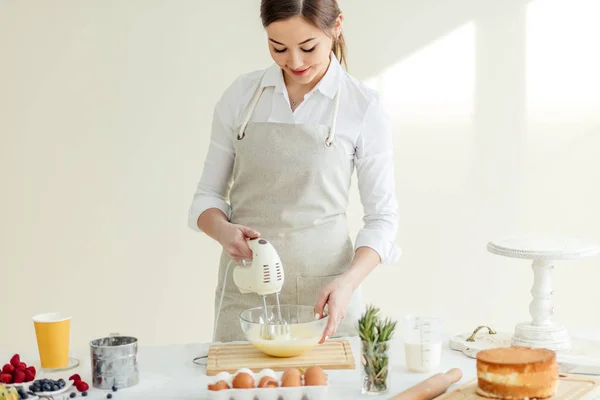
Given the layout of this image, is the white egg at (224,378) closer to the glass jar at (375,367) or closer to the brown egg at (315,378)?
the brown egg at (315,378)

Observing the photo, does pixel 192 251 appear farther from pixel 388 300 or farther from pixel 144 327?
pixel 388 300

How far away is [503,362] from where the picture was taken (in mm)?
1620

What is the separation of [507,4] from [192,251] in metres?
1.79

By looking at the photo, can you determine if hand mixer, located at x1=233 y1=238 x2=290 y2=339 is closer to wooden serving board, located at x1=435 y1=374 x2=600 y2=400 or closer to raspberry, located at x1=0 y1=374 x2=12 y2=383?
wooden serving board, located at x1=435 y1=374 x2=600 y2=400

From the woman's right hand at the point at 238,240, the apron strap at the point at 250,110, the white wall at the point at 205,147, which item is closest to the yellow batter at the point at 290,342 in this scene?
the woman's right hand at the point at 238,240

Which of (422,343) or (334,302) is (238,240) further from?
(422,343)

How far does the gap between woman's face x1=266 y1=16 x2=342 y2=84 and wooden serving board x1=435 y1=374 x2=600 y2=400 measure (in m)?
0.90

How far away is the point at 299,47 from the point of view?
2.09 meters

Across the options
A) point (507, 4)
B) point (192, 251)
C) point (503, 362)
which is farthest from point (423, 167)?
point (503, 362)

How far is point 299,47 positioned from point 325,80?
0.67 ft

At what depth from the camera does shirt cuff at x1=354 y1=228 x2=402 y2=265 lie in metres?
2.15

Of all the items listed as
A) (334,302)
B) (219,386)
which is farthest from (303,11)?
(219,386)

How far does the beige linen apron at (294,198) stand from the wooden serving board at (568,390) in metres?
0.57

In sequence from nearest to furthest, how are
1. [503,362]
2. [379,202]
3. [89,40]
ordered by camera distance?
[503,362], [379,202], [89,40]
